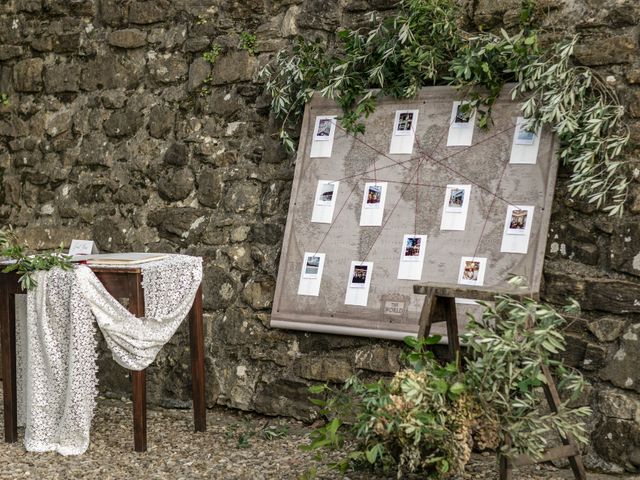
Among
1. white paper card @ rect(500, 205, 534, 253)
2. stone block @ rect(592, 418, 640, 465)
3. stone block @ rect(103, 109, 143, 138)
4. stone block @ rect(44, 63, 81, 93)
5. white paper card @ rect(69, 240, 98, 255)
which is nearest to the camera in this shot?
stone block @ rect(592, 418, 640, 465)

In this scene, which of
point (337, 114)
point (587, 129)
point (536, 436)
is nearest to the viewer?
point (536, 436)

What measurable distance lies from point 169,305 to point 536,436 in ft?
5.61

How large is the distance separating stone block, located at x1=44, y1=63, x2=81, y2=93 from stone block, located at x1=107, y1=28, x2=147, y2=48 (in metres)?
0.30

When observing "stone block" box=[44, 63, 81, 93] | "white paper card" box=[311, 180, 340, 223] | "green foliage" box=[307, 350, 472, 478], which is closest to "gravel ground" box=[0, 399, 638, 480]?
"green foliage" box=[307, 350, 472, 478]

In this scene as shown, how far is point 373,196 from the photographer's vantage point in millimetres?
4230

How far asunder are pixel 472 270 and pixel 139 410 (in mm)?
1537

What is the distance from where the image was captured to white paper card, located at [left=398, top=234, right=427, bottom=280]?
405 centimetres

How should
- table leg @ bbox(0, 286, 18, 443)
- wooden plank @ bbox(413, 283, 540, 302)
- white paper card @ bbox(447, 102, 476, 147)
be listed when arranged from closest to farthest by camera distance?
1. wooden plank @ bbox(413, 283, 540, 302)
2. white paper card @ bbox(447, 102, 476, 147)
3. table leg @ bbox(0, 286, 18, 443)

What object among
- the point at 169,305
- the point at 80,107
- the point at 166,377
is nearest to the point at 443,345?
the point at 169,305

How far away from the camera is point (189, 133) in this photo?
483 cm

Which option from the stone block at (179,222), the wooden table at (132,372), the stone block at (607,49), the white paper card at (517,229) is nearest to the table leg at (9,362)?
the wooden table at (132,372)

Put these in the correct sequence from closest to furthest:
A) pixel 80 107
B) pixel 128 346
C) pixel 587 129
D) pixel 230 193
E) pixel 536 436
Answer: pixel 536 436, pixel 587 129, pixel 128 346, pixel 230 193, pixel 80 107

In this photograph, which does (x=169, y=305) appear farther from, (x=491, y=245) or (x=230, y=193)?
(x=491, y=245)

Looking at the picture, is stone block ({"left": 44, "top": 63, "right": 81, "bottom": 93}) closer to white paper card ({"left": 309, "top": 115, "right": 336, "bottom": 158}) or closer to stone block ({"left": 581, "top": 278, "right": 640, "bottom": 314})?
white paper card ({"left": 309, "top": 115, "right": 336, "bottom": 158})
